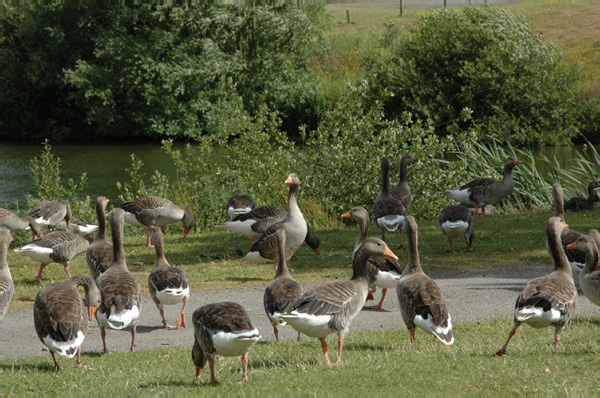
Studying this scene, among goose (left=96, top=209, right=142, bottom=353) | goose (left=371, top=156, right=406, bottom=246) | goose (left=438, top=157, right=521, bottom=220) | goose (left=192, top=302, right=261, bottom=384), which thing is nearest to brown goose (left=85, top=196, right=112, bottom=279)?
goose (left=96, top=209, right=142, bottom=353)

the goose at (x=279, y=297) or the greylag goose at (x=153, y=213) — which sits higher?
the goose at (x=279, y=297)

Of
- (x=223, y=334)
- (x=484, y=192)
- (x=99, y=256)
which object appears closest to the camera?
(x=223, y=334)

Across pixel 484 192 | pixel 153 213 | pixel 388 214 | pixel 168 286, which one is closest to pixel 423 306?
pixel 168 286

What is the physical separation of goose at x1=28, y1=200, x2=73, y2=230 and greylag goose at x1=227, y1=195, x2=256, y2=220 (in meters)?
3.93

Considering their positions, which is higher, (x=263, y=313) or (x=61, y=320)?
(x=61, y=320)

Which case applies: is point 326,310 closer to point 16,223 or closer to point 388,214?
point 388,214

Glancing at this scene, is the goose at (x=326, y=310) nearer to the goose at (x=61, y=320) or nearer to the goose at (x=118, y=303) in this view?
the goose at (x=118, y=303)

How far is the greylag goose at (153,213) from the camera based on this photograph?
16219mm

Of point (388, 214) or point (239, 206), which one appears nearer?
point (388, 214)

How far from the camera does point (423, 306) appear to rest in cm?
750

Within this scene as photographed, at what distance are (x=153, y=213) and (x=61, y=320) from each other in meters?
9.18

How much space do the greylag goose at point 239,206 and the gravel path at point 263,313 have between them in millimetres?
5028

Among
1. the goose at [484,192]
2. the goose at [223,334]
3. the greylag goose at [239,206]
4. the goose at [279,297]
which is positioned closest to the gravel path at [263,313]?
the goose at [279,297]

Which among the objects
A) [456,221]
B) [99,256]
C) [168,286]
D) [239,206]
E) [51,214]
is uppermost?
[168,286]
